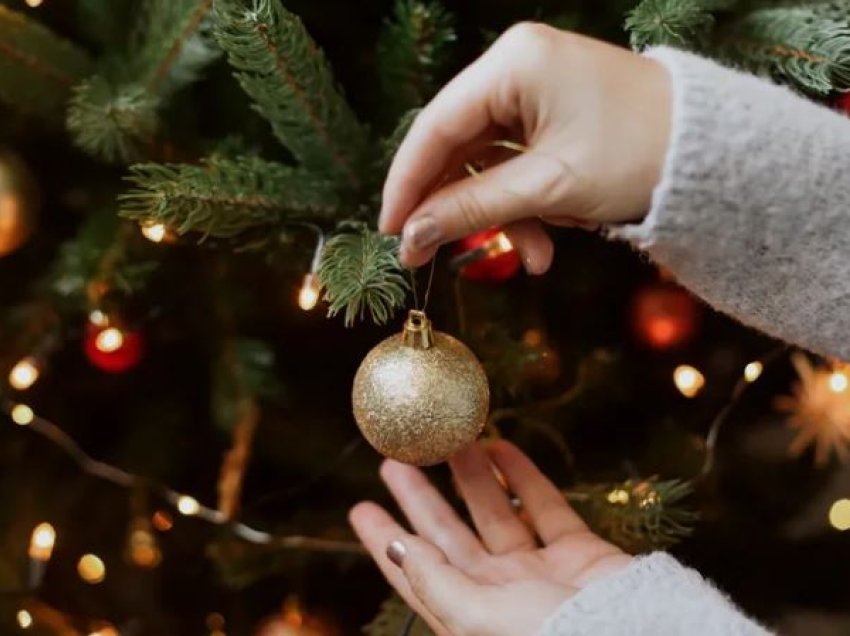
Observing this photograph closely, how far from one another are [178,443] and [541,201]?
0.47 m

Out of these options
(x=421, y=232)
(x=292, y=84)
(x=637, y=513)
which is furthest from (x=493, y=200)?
(x=637, y=513)

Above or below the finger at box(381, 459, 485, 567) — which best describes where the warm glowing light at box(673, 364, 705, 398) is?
above

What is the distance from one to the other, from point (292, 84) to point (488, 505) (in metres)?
0.33

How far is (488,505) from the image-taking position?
68cm

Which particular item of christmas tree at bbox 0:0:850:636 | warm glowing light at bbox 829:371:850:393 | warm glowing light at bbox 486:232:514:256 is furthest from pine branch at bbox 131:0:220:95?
warm glowing light at bbox 829:371:850:393

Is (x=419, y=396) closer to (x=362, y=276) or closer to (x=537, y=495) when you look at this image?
(x=362, y=276)

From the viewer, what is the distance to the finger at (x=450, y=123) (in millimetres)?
474

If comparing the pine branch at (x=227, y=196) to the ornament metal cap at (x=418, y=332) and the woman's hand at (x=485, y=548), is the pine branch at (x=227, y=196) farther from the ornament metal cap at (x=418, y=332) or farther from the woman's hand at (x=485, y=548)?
the woman's hand at (x=485, y=548)

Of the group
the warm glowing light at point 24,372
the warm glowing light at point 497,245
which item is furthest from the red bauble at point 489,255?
the warm glowing light at point 24,372

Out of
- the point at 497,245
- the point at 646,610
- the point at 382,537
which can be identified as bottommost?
the point at 382,537

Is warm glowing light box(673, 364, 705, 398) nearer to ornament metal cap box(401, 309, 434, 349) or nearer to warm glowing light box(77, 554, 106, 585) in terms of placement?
ornament metal cap box(401, 309, 434, 349)

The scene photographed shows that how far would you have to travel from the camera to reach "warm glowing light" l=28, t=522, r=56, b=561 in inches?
28.7

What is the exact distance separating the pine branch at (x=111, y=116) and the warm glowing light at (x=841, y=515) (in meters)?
0.68

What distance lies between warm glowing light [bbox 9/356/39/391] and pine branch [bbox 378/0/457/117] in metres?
→ 0.33
